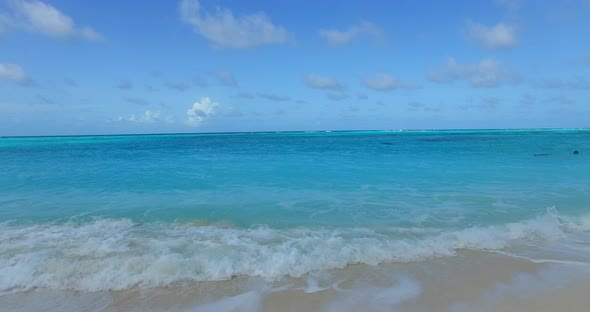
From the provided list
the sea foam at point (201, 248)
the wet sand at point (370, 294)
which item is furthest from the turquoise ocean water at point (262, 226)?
the wet sand at point (370, 294)

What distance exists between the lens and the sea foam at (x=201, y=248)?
5586 mm

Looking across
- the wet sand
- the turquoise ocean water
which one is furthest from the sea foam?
the wet sand

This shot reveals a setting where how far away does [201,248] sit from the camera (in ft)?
22.3

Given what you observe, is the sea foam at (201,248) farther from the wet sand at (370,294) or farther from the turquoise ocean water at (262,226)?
the wet sand at (370,294)

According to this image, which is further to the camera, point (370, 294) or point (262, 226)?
point (262, 226)

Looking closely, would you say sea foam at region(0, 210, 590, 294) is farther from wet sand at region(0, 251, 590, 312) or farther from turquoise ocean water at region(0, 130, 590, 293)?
wet sand at region(0, 251, 590, 312)

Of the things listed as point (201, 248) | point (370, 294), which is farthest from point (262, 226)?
point (370, 294)

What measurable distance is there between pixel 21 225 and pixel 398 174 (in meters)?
15.3

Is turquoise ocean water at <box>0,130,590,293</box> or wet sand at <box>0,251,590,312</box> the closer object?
wet sand at <box>0,251,590,312</box>

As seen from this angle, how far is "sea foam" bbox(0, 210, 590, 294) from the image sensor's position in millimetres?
5586

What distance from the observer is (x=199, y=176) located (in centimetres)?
1716

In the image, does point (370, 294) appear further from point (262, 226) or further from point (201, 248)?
point (262, 226)

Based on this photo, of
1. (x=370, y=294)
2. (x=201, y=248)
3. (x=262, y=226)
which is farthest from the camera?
(x=262, y=226)

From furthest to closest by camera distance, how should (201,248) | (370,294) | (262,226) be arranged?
(262,226) < (201,248) < (370,294)
